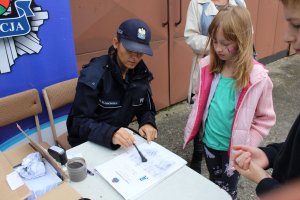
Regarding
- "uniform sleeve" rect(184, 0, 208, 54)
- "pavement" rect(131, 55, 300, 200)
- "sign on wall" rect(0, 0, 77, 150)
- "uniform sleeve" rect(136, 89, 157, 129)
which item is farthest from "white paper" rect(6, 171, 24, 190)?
"pavement" rect(131, 55, 300, 200)

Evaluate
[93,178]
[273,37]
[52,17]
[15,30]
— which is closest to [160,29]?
[52,17]

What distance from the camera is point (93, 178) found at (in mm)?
1392

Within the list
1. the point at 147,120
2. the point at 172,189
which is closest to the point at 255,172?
the point at 172,189

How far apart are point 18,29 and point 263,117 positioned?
1.79 metres

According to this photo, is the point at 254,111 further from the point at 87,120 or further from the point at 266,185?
the point at 87,120

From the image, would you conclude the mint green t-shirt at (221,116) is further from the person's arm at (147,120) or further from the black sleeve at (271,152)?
the black sleeve at (271,152)

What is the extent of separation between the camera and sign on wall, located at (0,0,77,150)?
6.57 feet

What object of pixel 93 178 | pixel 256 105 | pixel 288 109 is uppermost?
pixel 256 105

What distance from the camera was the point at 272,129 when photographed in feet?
11.8

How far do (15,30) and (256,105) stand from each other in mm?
1730

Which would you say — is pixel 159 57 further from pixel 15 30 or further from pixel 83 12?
pixel 15 30

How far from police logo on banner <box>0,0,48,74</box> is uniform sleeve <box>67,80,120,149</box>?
2.31 ft

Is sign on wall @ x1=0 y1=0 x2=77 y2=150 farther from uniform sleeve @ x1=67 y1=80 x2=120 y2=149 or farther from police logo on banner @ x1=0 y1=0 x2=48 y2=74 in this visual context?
uniform sleeve @ x1=67 y1=80 x2=120 y2=149

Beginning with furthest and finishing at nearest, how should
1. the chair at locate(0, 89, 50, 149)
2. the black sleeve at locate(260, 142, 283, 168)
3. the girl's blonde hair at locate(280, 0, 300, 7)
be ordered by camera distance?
the chair at locate(0, 89, 50, 149) → the black sleeve at locate(260, 142, 283, 168) → the girl's blonde hair at locate(280, 0, 300, 7)
